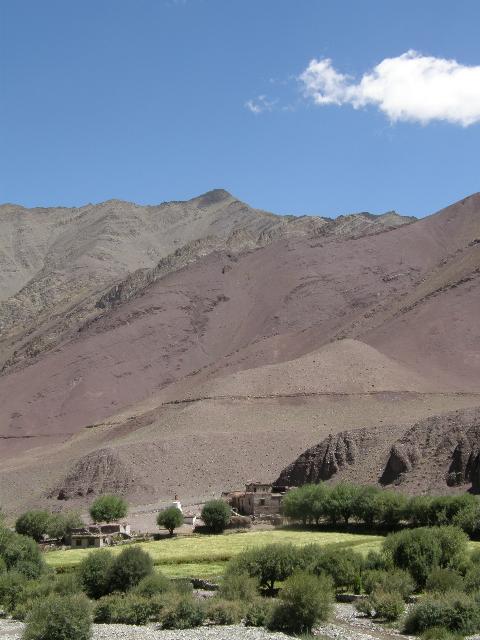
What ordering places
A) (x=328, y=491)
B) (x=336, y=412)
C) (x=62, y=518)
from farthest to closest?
(x=336, y=412)
(x=62, y=518)
(x=328, y=491)

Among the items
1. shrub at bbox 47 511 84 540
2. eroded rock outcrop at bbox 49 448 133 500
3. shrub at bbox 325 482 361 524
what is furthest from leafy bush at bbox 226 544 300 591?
eroded rock outcrop at bbox 49 448 133 500

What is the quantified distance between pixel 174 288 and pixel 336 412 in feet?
248

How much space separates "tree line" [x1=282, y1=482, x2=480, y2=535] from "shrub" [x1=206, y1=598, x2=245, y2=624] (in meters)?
22.6

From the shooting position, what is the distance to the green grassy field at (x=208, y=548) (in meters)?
57.2

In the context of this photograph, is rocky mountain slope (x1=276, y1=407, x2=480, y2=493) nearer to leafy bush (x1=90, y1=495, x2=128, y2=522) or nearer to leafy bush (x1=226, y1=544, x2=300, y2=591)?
leafy bush (x1=90, y1=495, x2=128, y2=522)

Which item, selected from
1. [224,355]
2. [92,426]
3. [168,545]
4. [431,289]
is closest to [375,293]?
[431,289]

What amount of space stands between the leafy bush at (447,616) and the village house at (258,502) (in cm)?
3995

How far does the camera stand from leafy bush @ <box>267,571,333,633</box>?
1592 inches

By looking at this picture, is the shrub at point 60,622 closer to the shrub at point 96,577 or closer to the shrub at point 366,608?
the shrub at point 96,577

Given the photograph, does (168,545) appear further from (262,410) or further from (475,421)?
(262,410)

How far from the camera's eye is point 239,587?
45.8m

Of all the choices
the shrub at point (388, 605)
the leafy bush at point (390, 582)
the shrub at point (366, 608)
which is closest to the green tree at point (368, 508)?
the leafy bush at point (390, 582)

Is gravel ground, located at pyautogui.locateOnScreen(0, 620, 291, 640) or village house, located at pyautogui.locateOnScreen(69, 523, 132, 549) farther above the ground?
village house, located at pyautogui.locateOnScreen(69, 523, 132, 549)

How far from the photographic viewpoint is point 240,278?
185 meters
